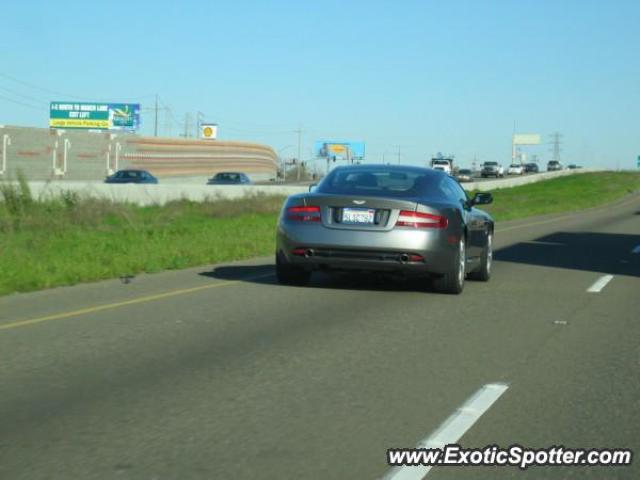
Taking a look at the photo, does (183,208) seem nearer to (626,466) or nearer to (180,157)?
(626,466)

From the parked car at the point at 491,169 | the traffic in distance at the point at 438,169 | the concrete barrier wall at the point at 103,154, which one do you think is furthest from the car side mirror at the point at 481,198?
the parked car at the point at 491,169

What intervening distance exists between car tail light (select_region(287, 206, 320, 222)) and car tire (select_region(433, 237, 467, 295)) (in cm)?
163

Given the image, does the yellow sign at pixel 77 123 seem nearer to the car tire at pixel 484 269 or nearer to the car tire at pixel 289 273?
the car tire at pixel 484 269

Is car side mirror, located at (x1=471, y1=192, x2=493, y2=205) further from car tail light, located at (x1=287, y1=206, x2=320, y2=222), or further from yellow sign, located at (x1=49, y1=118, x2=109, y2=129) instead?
yellow sign, located at (x1=49, y1=118, x2=109, y2=129)

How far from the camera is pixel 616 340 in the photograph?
9805 mm

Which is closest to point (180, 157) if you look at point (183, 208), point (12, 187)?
point (183, 208)

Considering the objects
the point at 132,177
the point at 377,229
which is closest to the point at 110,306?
the point at 377,229

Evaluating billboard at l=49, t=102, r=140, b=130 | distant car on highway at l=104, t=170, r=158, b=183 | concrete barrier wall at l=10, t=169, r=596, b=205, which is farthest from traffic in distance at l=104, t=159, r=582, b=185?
billboard at l=49, t=102, r=140, b=130

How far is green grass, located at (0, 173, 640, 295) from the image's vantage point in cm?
1484

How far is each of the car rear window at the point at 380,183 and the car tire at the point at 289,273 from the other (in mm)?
952

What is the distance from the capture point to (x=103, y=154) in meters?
74.6

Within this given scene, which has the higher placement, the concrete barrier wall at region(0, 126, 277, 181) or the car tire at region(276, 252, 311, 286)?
the concrete barrier wall at region(0, 126, 277, 181)

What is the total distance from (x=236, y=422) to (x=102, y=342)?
10.1 feet

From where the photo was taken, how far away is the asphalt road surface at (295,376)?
564cm
